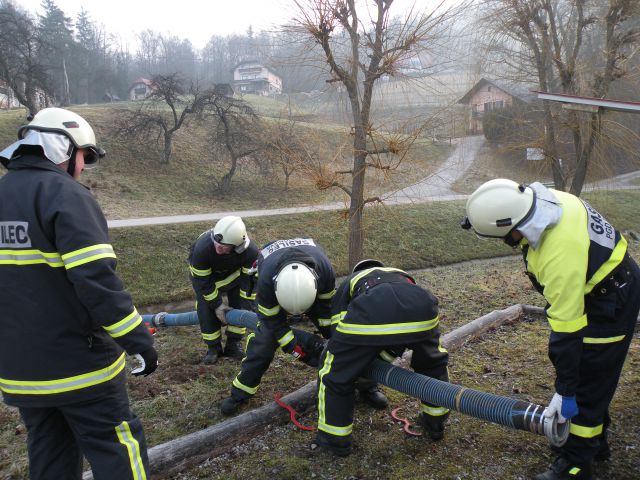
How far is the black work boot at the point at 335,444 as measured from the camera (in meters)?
3.38

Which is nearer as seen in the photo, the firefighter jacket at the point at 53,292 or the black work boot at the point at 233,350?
the firefighter jacket at the point at 53,292

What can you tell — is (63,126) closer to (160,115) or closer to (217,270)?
(217,270)

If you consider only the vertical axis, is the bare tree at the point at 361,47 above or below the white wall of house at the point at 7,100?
below

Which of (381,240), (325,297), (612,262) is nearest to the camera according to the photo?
(612,262)

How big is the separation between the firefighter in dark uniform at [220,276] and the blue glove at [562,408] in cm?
332

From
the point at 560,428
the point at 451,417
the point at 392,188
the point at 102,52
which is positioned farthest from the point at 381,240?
the point at 102,52

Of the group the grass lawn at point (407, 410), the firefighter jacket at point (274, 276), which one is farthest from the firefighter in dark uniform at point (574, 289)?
the firefighter jacket at point (274, 276)

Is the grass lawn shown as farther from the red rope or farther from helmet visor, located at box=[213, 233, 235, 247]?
helmet visor, located at box=[213, 233, 235, 247]

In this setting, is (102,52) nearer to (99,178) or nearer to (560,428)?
(99,178)

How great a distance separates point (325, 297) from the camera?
4.28 metres

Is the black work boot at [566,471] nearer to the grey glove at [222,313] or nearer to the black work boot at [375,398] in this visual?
the black work boot at [375,398]

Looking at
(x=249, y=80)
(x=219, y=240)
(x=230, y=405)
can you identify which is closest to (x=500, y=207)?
(x=230, y=405)

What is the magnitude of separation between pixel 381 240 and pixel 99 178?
11.6 meters

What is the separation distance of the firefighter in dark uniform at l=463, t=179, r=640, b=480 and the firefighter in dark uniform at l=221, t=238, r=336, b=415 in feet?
4.56
